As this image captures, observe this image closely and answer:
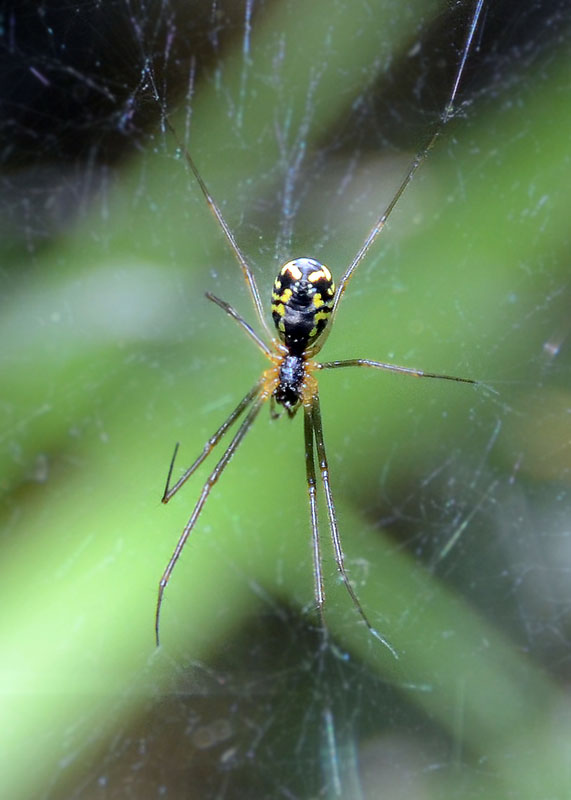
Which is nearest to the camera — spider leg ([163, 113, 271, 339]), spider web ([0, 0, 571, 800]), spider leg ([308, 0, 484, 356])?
spider leg ([308, 0, 484, 356])

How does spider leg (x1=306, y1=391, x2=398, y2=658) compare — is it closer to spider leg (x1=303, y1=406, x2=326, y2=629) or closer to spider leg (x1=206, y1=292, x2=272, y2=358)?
spider leg (x1=303, y1=406, x2=326, y2=629)

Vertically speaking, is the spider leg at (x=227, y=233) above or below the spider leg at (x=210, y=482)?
above

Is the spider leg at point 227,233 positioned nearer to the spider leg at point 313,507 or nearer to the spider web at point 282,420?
the spider web at point 282,420

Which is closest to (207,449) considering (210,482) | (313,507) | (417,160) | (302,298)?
(210,482)

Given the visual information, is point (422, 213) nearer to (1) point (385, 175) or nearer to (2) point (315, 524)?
(1) point (385, 175)

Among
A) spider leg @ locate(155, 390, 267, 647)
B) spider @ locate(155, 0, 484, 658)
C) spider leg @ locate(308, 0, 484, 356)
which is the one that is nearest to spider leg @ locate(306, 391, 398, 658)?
spider @ locate(155, 0, 484, 658)

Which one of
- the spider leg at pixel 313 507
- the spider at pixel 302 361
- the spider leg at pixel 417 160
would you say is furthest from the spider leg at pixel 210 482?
the spider leg at pixel 417 160
